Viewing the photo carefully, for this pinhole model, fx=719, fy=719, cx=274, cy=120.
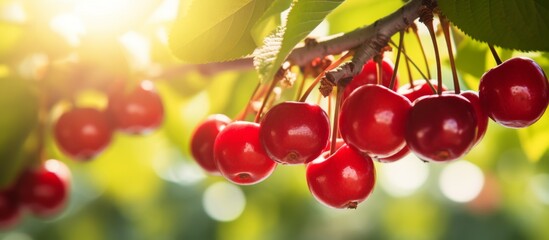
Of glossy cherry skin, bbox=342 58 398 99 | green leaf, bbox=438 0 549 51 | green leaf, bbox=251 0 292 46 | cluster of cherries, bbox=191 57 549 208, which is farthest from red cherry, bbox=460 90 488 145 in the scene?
green leaf, bbox=251 0 292 46

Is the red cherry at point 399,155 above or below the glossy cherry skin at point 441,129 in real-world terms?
below

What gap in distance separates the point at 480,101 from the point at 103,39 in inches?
56.8

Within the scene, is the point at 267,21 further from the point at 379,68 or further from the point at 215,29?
the point at 379,68

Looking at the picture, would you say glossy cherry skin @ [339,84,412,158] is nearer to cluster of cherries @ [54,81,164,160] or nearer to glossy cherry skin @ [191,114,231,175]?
glossy cherry skin @ [191,114,231,175]

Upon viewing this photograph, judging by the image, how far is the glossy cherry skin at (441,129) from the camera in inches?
45.0

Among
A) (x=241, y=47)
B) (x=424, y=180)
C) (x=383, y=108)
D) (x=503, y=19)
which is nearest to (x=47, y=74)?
(x=241, y=47)

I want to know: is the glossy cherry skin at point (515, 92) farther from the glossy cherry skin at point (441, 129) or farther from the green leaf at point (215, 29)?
the green leaf at point (215, 29)

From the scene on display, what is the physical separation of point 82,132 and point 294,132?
4.28 feet

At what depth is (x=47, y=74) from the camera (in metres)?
2.41

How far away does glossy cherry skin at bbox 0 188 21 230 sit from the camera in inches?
98.9

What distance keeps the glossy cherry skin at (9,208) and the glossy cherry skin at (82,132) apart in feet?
1.00

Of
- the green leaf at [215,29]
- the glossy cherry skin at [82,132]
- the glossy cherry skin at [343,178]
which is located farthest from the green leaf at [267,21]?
the glossy cherry skin at [82,132]

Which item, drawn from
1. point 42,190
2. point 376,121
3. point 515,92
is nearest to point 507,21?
point 515,92

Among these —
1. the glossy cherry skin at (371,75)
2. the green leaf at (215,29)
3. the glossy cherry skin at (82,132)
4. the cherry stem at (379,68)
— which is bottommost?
the glossy cherry skin at (82,132)
